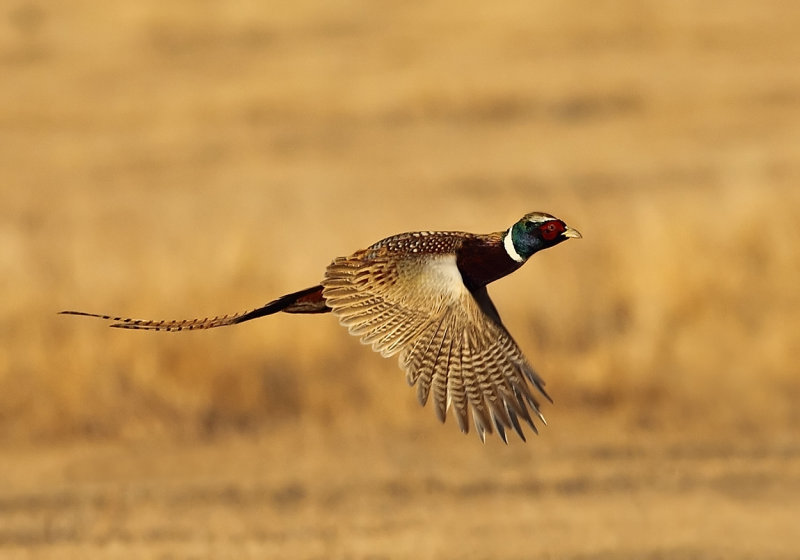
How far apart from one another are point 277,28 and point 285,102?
147 inches

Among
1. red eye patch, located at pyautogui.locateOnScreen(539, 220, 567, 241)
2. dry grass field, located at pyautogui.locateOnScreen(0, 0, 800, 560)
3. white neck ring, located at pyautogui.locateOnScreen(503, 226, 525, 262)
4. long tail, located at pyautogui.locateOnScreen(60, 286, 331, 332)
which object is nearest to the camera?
white neck ring, located at pyautogui.locateOnScreen(503, 226, 525, 262)

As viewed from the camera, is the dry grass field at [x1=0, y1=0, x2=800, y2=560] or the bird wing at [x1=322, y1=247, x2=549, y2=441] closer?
the bird wing at [x1=322, y1=247, x2=549, y2=441]

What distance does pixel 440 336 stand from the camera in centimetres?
659

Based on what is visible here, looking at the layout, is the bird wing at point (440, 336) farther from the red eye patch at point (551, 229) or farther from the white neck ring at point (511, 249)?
the red eye patch at point (551, 229)

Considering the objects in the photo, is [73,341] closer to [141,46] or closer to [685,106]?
[685,106]

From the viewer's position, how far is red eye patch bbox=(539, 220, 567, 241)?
21.3 ft

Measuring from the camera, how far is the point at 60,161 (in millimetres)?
19641

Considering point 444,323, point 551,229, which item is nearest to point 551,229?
point 551,229

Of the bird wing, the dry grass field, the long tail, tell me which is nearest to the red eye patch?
the bird wing

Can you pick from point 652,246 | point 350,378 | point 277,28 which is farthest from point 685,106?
point 350,378

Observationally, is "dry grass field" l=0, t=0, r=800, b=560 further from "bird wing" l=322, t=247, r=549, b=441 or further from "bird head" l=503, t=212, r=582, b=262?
"bird head" l=503, t=212, r=582, b=262

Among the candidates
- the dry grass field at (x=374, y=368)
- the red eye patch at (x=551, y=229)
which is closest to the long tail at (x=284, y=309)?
the red eye patch at (x=551, y=229)

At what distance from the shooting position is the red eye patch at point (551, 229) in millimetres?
6496

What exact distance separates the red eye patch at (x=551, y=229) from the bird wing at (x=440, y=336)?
0.95 feet
